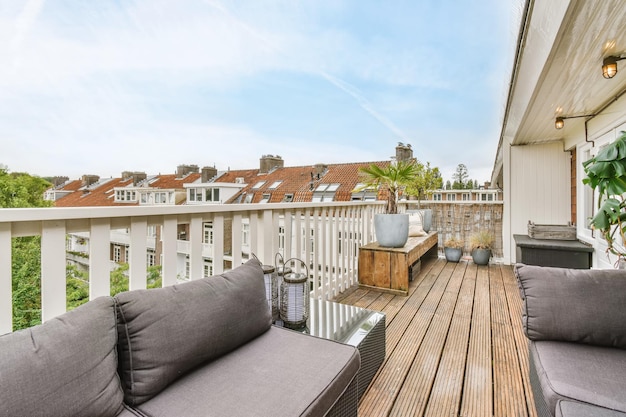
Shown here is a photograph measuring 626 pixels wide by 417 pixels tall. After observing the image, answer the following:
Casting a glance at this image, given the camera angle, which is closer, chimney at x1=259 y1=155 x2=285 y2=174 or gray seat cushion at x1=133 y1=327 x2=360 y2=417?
gray seat cushion at x1=133 y1=327 x2=360 y2=417

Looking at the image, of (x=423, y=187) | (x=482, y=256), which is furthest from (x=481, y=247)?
(x=423, y=187)

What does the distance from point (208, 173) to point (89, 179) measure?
26.7 ft

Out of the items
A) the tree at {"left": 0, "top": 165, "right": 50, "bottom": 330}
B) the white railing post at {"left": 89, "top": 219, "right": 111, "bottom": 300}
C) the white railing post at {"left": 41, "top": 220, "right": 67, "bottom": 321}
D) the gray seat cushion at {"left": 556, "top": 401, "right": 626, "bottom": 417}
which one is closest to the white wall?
the gray seat cushion at {"left": 556, "top": 401, "right": 626, "bottom": 417}

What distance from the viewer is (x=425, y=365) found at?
1.92m

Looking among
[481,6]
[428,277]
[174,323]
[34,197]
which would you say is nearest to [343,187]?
[428,277]

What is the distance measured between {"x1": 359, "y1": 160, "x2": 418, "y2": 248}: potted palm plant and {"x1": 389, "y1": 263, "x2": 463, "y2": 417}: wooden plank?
2.68ft

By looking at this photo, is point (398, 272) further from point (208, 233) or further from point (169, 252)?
point (169, 252)

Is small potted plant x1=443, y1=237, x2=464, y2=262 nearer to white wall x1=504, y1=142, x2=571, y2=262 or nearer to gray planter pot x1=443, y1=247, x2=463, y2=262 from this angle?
gray planter pot x1=443, y1=247, x2=463, y2=262

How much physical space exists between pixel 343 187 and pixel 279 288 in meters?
11.2

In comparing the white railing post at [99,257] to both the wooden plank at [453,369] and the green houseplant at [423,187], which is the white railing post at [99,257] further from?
the green houseplant at [423,187]

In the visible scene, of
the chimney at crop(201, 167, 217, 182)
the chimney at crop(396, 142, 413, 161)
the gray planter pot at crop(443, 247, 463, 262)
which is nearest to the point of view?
the gray planter pot at crop(443, 247, 463, 262)

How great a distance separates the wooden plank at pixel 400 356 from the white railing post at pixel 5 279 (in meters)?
1.50

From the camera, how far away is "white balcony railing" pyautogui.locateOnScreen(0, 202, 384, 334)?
1.07m

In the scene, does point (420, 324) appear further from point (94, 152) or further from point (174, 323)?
point (94, 152)
